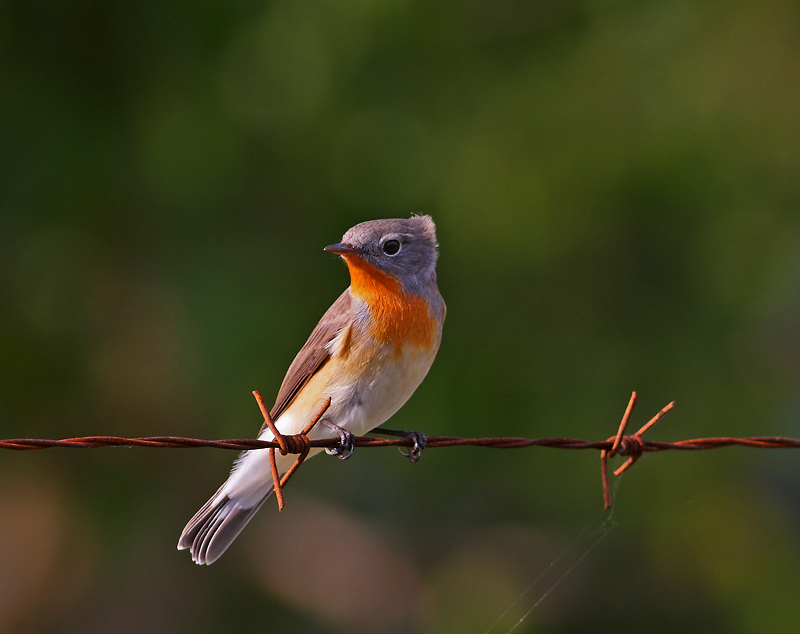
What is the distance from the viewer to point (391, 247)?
4098mm

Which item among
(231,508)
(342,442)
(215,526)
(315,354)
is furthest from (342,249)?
(215,526)

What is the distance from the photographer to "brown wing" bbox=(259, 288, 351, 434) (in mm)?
3886

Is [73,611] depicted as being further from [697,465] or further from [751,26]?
[751,26]

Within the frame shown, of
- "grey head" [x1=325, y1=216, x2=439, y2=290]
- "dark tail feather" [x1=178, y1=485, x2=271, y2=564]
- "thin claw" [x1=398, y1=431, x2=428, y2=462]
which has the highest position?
"grey head" [x1=325, y1=216, x2=439, y2=290]

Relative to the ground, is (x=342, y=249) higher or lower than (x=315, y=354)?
higher

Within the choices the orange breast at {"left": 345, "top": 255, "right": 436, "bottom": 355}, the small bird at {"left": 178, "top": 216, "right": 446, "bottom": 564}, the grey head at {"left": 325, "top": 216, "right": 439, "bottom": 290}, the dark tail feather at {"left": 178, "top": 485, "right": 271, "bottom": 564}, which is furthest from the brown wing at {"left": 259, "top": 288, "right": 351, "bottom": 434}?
the dark tail feather at {"left": 178, "top": 485, "right": 271, "bottom": 564}

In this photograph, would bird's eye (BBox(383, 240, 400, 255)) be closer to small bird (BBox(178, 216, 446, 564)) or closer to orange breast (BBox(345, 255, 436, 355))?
small bird (BBox(178, 216, 446, 564))

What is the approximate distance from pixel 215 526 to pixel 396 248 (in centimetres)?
165

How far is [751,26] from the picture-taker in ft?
26.4

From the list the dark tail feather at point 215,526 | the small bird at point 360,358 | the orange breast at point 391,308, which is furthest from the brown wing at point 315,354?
the dark tail feather at point 215,526

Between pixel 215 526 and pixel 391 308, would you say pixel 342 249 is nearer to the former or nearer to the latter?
pixel 391 308

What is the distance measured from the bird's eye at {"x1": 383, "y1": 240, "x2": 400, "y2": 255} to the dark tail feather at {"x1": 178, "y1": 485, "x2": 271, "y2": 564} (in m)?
1.44

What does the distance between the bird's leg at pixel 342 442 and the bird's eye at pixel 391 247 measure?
913 millimetres

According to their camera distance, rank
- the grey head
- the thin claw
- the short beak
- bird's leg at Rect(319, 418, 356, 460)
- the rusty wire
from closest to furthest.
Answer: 1. the rusty wire
2. bird's leg at Rect(319, 418, 356, 460)
3. the thin claw
4. the short beak
5. the grey head
